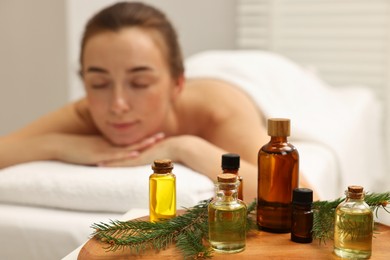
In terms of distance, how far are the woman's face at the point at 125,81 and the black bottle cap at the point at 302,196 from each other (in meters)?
0.78

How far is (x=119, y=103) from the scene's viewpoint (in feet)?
5.48

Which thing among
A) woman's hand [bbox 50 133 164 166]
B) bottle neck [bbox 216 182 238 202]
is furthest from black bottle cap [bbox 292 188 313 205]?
woman's hand [bbox 50 133 164 166]

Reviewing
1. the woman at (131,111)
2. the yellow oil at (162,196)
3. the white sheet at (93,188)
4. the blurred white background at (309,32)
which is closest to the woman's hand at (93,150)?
the woman at (131,111)

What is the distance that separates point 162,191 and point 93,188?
1.34 ft

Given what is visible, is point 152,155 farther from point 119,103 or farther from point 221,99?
point 221,99

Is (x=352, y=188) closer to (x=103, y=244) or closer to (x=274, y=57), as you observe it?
(x=103, y=244)

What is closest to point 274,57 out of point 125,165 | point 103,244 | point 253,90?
point 253,90

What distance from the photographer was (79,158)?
1.67 meters

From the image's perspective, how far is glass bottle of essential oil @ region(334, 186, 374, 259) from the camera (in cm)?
92

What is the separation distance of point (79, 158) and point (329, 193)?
0.81m

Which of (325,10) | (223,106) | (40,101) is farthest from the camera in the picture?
Result: (325,10)

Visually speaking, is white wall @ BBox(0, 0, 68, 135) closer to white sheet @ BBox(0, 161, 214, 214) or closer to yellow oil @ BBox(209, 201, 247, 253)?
white sheet @ BBox(0, 161, 214, 214)

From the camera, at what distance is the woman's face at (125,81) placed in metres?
1.68

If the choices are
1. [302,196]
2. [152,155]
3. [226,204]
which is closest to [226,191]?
[226,204]
